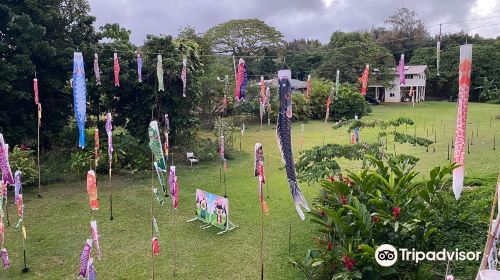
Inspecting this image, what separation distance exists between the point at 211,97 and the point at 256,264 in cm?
1106

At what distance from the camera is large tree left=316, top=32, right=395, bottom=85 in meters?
26.9

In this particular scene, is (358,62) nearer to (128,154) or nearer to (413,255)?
(128,154)

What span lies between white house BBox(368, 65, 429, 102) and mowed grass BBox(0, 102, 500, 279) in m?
18.5

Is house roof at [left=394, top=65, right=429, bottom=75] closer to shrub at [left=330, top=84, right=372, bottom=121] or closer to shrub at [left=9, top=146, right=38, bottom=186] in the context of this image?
shrub at [left=330, top=84, right=372, bottom=121]

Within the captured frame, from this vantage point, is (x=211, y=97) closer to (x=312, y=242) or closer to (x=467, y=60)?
(x=312, y=242)

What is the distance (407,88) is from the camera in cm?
3139

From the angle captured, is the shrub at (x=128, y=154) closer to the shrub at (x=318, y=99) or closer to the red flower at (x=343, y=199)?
the red flower at (x=343, y=199)

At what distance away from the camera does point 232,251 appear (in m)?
5.84

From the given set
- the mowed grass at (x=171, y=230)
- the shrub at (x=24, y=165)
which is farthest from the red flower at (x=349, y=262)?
the shrub at (x=24, y=165)

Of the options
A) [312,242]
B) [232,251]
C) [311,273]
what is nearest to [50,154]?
[232,251]

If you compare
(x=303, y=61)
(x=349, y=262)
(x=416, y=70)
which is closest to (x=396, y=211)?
(x=349, y=262)

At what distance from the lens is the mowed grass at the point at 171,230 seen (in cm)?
539

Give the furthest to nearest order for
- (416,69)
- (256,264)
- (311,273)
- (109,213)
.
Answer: (416,69) < (109,213) < (256,264) < (311,273)

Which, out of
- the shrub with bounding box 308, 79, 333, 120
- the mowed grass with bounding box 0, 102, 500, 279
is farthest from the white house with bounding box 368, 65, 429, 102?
the mowed grass with bounding box 0, 102, 500, 279
